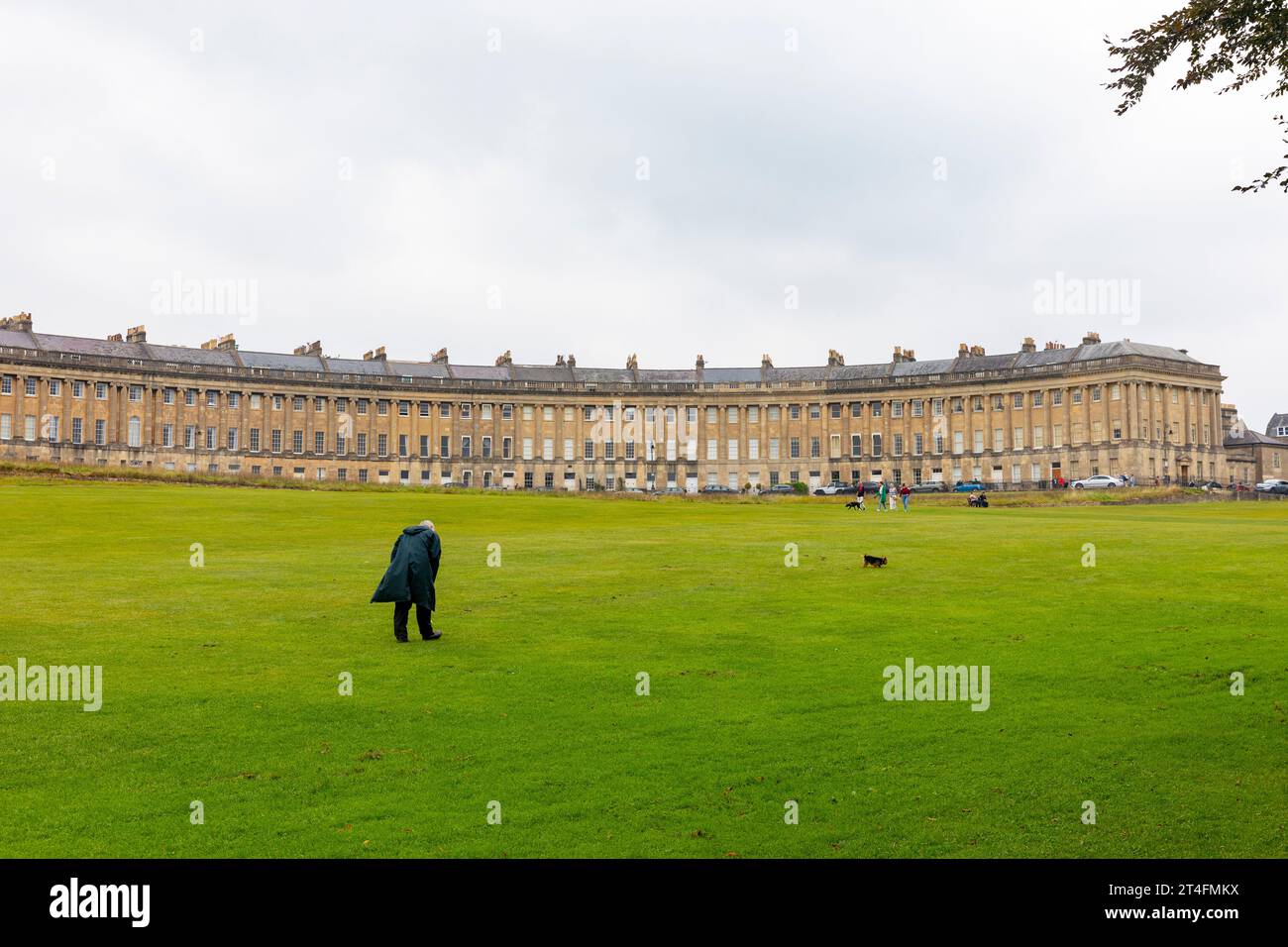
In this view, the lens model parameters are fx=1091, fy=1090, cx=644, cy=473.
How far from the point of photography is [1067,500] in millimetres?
72062

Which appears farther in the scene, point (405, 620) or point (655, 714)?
point (405, 620)

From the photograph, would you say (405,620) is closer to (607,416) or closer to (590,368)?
(607,416)

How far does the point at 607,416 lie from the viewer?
406 ft

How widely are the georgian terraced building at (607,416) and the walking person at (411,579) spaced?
309 feet

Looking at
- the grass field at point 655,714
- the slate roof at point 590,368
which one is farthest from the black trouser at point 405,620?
the slate roof at point 590,368

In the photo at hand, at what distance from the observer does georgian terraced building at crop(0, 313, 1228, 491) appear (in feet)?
355

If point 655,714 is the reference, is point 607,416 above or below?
above

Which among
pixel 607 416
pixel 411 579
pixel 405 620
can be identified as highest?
pixel 607 416

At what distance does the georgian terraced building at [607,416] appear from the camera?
355 feet

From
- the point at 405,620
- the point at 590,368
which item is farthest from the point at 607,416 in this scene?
the point at 405,620

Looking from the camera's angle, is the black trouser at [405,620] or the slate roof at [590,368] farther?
the slate roof at [590,368]

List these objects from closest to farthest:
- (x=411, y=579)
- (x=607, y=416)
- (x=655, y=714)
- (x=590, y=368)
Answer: (x=655, y=714)
(x=411, y=579)
(x=607, y=416)
(x=590, y=368)

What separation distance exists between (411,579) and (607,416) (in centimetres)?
10706

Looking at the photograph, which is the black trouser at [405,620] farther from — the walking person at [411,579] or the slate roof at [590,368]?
the slate roof at [590,368]
